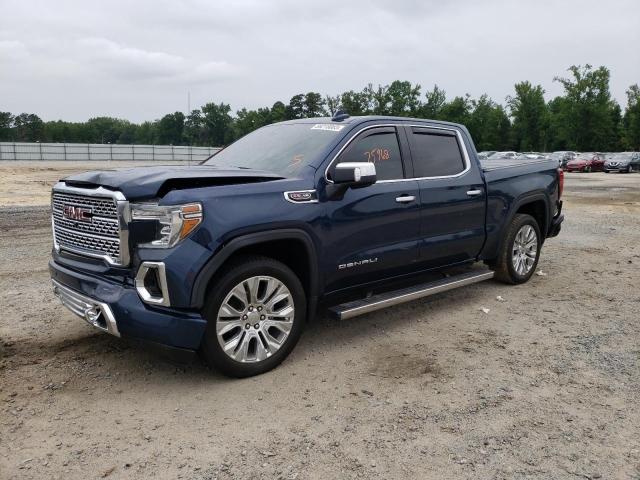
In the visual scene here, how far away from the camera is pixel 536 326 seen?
17.1ft

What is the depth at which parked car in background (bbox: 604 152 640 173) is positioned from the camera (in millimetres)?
39719

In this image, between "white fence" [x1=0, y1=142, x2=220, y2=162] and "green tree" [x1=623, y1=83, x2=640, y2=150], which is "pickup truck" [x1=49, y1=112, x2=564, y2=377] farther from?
"green tree" [x1=623, y1=83, x2=640, y2=150]

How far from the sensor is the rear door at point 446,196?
5172mm

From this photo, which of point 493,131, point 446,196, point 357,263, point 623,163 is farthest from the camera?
point 493,131

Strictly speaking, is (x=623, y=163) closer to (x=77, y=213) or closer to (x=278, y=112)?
(x=77, y=213)

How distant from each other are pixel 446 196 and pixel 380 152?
85cm

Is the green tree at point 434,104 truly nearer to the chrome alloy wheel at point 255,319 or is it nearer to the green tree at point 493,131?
the green tree at point 493,131

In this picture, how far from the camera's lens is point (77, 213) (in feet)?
13.1

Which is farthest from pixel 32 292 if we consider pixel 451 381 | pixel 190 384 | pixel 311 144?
pixel 451 381

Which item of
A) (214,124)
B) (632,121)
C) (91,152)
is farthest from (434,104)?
(214,124)

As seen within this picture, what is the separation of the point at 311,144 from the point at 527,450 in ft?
9.18

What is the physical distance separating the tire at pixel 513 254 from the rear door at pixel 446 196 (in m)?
0.55

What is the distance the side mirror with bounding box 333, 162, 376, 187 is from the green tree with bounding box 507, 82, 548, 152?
7113cm

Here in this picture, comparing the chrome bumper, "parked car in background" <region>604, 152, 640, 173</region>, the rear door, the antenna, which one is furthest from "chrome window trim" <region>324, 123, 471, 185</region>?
"parked car in background" <region>604, 152, 640, 173</region>
